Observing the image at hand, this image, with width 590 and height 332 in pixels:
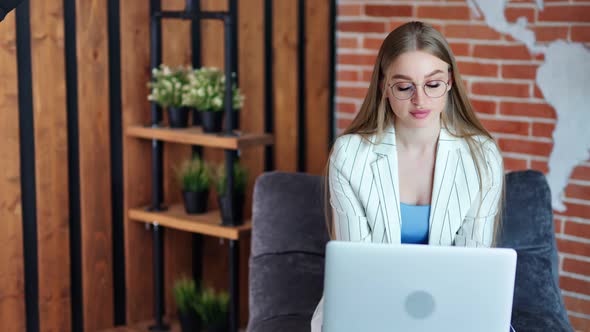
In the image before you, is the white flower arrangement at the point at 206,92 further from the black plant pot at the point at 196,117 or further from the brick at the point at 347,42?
the brick at the point at 347,42

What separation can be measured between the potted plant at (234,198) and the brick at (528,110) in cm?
98

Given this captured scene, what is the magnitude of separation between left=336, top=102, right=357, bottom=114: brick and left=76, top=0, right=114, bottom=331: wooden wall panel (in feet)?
3.07

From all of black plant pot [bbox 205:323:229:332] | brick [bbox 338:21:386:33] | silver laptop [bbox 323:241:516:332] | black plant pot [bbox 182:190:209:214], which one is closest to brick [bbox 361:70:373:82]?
brick [bbox 338:21:386:33]

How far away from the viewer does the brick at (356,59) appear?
3234mm

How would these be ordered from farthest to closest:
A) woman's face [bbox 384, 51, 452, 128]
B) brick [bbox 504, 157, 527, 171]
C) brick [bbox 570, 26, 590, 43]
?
brick [bbox 504, 157, 527, 171], brick [bbox 570, 26, 590, 43], woman's face [bbox 384, 51, 452, 128]

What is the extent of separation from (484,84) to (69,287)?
1.73 m

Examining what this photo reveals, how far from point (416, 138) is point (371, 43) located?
4.02 ft

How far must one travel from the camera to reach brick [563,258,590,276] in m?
2.79

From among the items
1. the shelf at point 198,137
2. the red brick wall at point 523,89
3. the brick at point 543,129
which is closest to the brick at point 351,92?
the red brick wall at point 523,89

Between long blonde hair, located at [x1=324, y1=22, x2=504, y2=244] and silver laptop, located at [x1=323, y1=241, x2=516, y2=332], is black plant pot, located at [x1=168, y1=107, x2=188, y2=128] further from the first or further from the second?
silver laptop, located at [x1=323, y1=241, x2=516, y2=332]

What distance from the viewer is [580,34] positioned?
269 cm

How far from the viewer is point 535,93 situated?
2820mm

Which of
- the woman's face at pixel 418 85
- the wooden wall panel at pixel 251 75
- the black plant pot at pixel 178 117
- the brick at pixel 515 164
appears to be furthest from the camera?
the wooden wall panel at pixel 251 75

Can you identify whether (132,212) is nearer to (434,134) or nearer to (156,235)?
(156,235)
